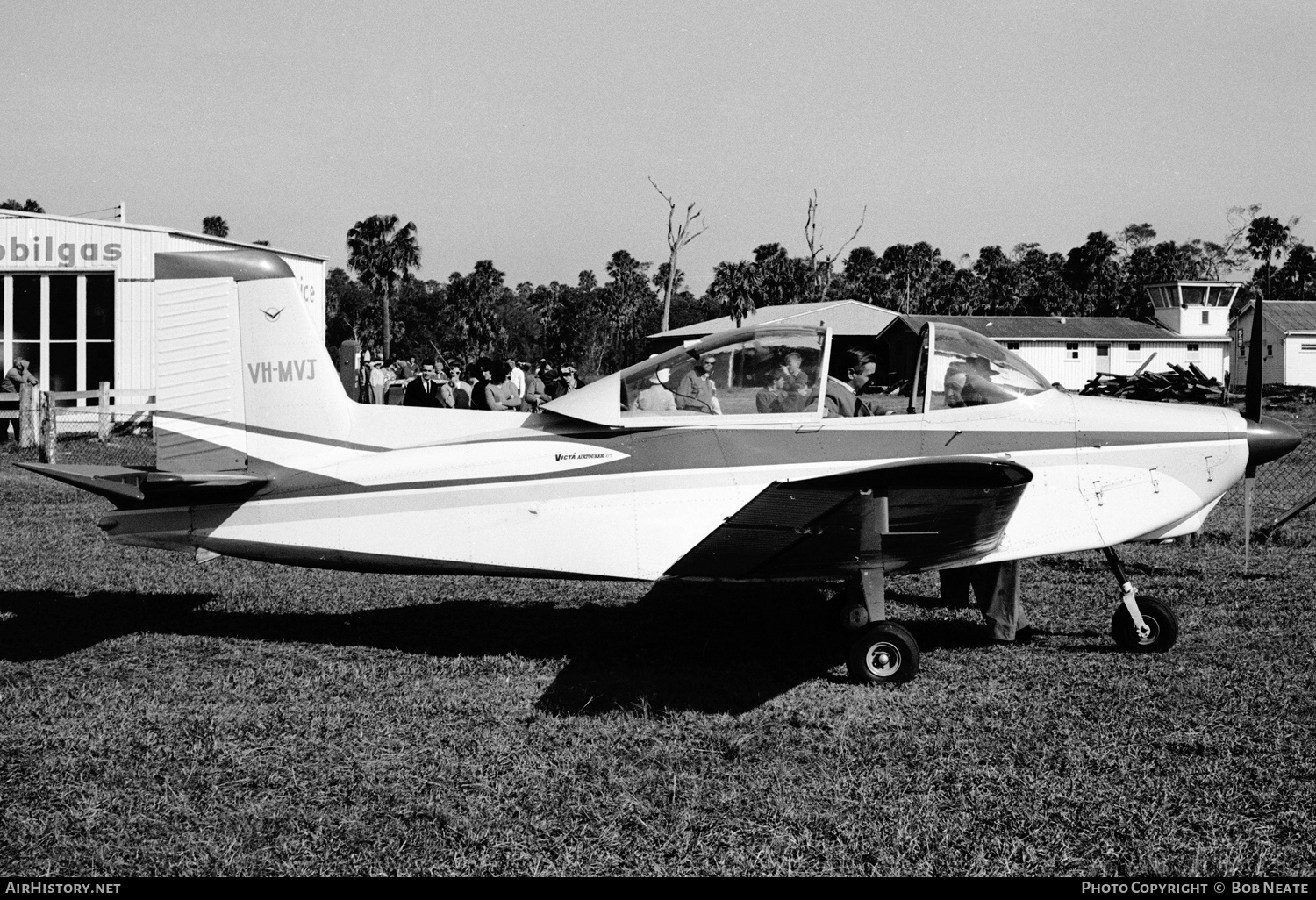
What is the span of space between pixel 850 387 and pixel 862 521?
1.33m

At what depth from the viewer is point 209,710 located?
555 cm

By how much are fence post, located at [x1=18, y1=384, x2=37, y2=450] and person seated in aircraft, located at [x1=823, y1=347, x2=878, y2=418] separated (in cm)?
1603

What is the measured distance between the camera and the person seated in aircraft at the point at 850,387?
6402 millimetres

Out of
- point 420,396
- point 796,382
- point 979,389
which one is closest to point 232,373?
point 796,382

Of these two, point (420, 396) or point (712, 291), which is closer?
point (420, 396)

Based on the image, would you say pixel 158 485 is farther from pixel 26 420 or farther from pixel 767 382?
pixel 26 420

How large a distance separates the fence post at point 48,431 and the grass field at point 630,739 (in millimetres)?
8800

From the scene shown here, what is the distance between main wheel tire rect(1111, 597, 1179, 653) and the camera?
6.66m

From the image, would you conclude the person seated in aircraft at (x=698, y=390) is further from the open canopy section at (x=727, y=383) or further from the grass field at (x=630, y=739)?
the grass field at (x=630, y=739)

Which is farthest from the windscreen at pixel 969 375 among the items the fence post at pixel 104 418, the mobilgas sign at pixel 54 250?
the mobilgas sign at pixel 54 250

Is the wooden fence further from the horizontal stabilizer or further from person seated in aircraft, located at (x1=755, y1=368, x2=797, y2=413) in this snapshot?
person seated in aircraft, located at (x1=755, y1=368, x2=797, y2=413)

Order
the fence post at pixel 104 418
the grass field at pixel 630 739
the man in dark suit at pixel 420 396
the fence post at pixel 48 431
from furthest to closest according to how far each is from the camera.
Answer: the fence post at pixel 104 418 < the fence post at pixel 48 431 < the man in dark suit at pixel 420 396 < the grass field at pixel 630 739

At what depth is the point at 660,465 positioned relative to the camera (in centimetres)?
627
